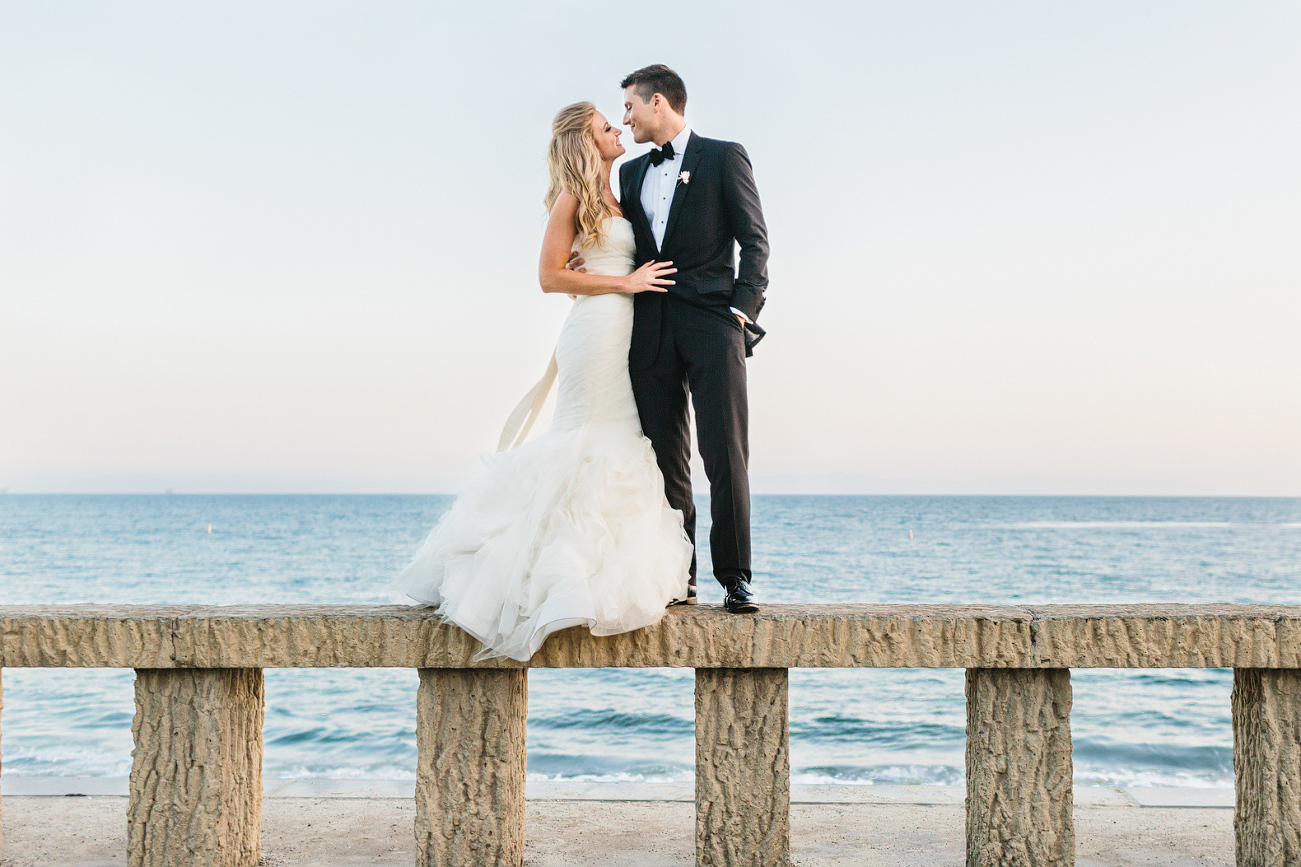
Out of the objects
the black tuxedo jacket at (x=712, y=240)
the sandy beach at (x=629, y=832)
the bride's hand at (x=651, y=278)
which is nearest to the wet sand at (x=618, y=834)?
the sandy beach at (x=629, y=832)

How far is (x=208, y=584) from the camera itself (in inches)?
1098

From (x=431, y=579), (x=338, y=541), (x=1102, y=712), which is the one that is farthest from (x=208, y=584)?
(x=431, y=579)

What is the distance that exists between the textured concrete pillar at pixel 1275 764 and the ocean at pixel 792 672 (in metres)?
1.87

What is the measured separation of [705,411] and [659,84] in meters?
1.17

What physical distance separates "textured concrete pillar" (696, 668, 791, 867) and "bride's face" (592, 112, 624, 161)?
1767 mm

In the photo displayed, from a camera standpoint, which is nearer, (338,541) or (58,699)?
(58,699)

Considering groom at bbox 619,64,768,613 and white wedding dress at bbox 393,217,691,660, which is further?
groom at bbox 619,64,768,613

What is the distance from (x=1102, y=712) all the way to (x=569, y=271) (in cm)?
910

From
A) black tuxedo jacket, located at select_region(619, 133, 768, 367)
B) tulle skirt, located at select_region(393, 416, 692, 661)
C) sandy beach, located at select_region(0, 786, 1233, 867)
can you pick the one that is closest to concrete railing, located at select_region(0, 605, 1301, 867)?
tulle skirt, located at select_region(393, 416, 692, 661)

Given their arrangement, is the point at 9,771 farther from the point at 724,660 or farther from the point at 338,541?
the point at 338,541

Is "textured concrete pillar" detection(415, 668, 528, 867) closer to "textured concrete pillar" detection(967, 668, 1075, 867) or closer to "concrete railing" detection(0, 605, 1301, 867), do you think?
"concrete railing" detection(0, 605, 1301, 867)

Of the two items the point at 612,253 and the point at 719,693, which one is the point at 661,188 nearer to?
the point at 612,253

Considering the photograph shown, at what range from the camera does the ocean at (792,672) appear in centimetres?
827

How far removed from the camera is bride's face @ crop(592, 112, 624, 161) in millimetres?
3166
